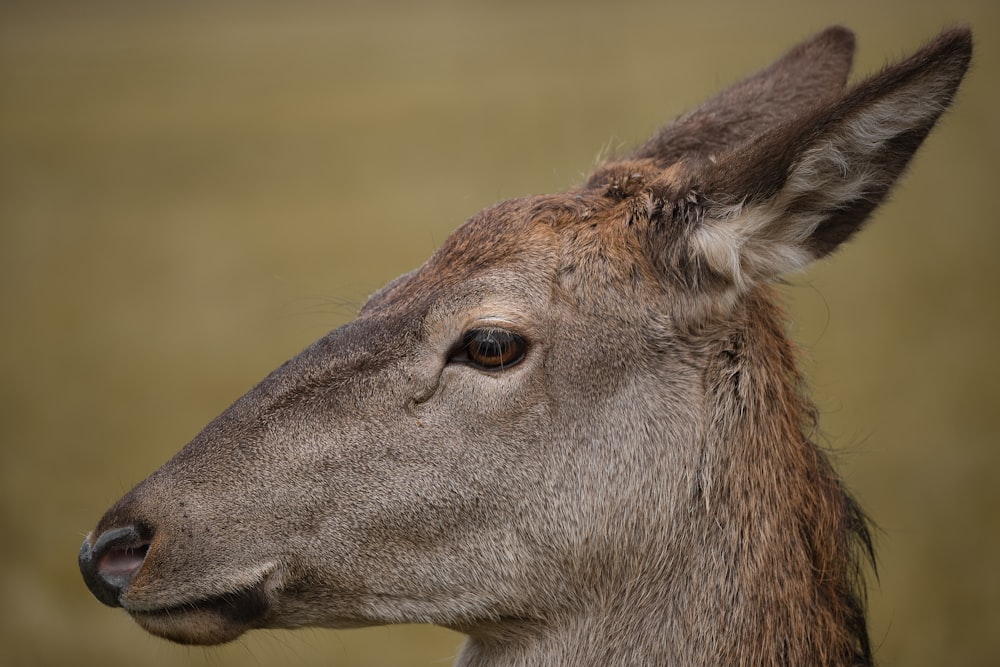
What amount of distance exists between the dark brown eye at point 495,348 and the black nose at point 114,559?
4.84 ft

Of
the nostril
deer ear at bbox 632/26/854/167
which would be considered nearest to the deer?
the nostril

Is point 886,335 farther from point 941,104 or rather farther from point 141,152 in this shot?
point 141,152

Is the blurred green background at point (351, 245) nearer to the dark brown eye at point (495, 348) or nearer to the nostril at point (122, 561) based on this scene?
the dark brown eye at point (495, 348)

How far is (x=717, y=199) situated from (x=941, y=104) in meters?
0.92

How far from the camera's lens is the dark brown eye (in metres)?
4.32

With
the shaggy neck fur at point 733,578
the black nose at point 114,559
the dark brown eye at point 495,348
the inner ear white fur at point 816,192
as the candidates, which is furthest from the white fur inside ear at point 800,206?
the black nose at point 114,559

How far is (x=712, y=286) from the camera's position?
14.7 feet

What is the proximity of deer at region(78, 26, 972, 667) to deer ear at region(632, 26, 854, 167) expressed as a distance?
3.00 feet

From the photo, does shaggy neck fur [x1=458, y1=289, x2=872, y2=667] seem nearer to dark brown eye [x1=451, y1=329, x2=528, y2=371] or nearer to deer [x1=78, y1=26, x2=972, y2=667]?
deer [x1=78, y1=26, x2=972, y2=667]

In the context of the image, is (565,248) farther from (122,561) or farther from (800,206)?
(122,561)

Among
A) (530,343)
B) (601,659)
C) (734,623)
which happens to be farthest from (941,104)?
(601,659)

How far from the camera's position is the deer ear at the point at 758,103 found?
17.7 feet

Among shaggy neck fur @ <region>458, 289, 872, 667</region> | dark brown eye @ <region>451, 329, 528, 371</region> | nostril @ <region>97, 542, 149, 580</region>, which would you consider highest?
dark brown eye @ <region>451, 329, 528, 371</region>

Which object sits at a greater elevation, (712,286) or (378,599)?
(712,286)
